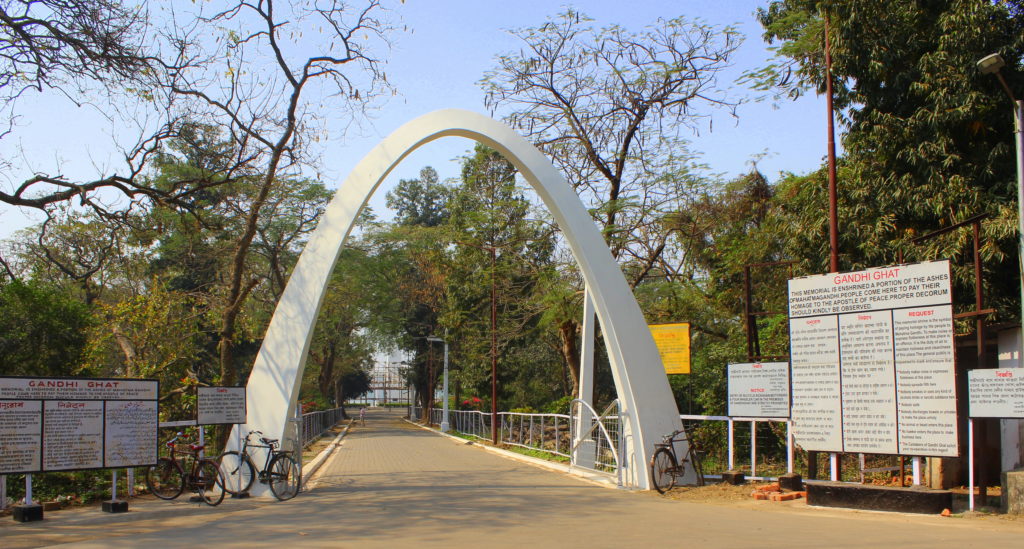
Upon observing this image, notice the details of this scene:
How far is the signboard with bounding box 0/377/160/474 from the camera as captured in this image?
29.3ft

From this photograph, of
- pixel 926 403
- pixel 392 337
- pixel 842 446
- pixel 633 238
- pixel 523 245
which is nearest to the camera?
pixel 926 403

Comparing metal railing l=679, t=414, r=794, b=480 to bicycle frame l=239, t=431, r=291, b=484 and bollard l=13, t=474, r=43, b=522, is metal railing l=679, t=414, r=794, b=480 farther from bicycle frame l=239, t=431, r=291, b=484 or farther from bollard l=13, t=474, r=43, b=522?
bollard l=13, t=474, r=43, b=522

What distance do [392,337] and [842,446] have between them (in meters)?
40.7

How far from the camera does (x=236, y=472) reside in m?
11.0

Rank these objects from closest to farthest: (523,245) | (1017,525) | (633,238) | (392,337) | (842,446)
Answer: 1. (1017,525)
2. (842,446)
3. (633,238)
4. (523,245)
5. (392,337)

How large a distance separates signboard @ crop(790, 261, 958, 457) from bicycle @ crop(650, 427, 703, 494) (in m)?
2.06

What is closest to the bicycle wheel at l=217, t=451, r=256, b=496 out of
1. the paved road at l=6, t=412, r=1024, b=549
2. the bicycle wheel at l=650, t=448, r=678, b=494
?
the paved road at l=6, t=412, r=1024, b=549

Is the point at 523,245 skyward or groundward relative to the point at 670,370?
skyward

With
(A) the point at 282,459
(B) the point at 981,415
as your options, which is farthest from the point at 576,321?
(B) the point at 981,415

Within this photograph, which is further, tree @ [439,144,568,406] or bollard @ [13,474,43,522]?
tree @ [439,144,568,406]

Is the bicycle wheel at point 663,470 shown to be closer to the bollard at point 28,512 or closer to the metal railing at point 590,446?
the metal railing at point 590,446

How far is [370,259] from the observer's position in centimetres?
4331

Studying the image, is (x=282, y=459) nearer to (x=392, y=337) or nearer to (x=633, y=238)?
(x=633, y=238)

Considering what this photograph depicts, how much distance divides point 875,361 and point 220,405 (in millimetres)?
8979
